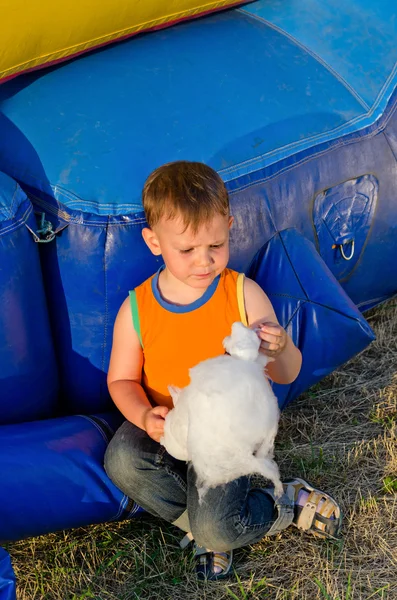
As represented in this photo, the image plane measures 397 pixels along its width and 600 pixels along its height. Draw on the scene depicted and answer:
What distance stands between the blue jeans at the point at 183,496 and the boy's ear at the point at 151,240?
448 mm

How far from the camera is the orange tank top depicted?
1.97 metres

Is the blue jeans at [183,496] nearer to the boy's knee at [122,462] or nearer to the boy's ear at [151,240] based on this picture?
the boy's knee at [122,462]

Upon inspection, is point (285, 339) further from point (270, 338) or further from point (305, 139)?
point (305, 139)

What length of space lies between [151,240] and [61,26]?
694 mm

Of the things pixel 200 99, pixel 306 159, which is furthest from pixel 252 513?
pixel 200 99

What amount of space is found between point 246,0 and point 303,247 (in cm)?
103

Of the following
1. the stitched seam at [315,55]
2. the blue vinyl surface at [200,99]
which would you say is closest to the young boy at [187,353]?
the blue vinyl surface at [200,99]

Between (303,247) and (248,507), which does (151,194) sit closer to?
(303,247)

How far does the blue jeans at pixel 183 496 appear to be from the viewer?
1.90 m

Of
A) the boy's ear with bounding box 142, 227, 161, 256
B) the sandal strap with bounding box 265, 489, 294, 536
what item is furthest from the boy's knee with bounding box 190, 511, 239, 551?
the boy's ear with bounding box 142, 227, 161, 256

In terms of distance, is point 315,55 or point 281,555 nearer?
point 281,555

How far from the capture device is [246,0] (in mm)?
2781

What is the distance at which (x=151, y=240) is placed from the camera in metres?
1.98

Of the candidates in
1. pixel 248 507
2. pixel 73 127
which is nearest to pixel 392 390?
pixel 248 507
